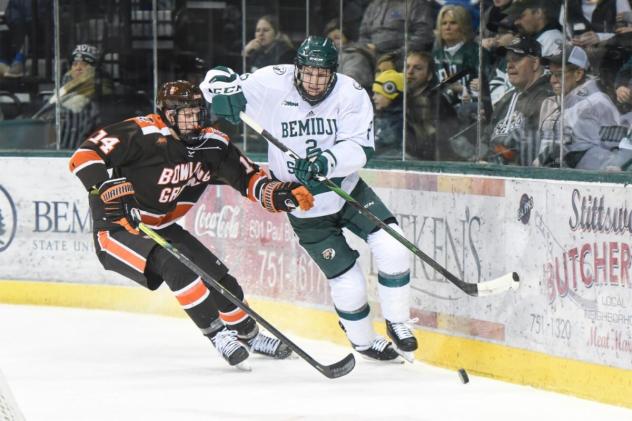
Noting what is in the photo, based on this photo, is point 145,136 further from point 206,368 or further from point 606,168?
point 606,168

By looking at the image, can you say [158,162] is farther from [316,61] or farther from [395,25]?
[395,25]

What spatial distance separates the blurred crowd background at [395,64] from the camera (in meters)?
5.83

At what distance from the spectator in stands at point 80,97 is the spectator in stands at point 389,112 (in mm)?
1821

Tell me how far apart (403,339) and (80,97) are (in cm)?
323

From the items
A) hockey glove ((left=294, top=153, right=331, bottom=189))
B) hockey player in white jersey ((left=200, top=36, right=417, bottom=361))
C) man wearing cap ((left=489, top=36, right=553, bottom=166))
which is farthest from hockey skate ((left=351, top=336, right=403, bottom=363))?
man wearing cap ((left=489, top=36, right=553, bottom=166))

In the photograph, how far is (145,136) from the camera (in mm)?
5805

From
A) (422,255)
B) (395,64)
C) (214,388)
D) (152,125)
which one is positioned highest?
(395,64)

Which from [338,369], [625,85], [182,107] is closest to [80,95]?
[182,107]

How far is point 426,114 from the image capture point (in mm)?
6793

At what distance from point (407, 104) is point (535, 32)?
97cm

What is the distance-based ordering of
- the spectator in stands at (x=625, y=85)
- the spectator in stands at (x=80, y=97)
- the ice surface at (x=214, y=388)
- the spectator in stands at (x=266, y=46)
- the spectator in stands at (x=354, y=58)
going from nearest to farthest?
the ice surface at (x=214, y=388)
the spectator in stands at (x=625, y=85)
the spectator in stands at (x=354, y=58)
the spectator in stands at (x=266, y=46)
the spectator in stands at (x=80, y=97)

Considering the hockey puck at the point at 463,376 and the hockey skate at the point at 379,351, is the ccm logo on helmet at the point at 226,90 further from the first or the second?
the hockey puck at the point at 463,376

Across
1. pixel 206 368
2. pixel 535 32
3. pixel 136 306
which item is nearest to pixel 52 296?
pixel 136 306

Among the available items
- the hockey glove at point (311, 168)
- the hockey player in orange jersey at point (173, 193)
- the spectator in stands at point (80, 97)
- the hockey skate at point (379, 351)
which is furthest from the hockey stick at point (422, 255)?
the spectator in stands at point (80, 97)
